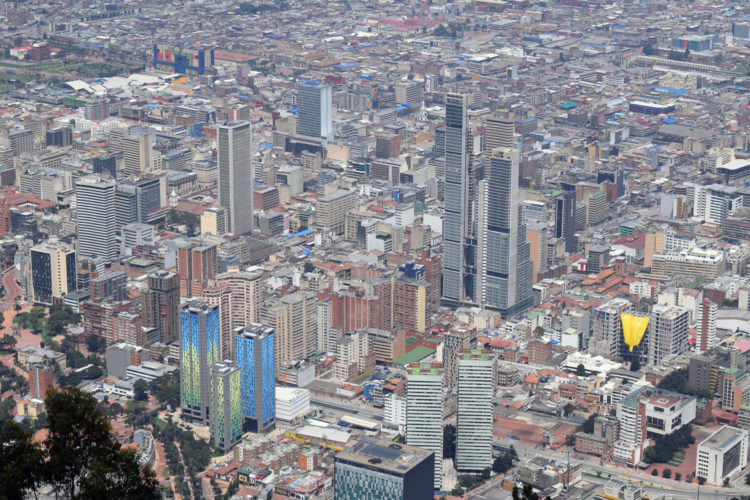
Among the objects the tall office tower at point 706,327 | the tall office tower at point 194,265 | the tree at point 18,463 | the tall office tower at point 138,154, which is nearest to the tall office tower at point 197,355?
the tall office tower at point 194,265

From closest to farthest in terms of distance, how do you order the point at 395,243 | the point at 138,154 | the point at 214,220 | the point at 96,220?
the point at 96,220, the point at 395,243, the point at 214,220, the point at 138,154

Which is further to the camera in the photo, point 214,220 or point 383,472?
point 214,220

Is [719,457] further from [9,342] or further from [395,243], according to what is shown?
[9,342]

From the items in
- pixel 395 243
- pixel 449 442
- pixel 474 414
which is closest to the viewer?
pixel 474 414

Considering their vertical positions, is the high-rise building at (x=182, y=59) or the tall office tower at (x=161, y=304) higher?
the high-rise building at (x=182, y=59)

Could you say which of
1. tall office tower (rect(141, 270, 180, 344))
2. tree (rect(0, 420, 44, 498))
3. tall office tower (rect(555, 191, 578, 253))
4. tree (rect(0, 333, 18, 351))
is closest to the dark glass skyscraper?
tall office tower (rect(555, 191, 578, 253))

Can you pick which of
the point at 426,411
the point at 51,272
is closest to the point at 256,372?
the point at 426,411

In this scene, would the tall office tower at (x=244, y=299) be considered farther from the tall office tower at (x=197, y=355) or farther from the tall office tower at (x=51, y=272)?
the tall office tower at (x=51, y=272)
